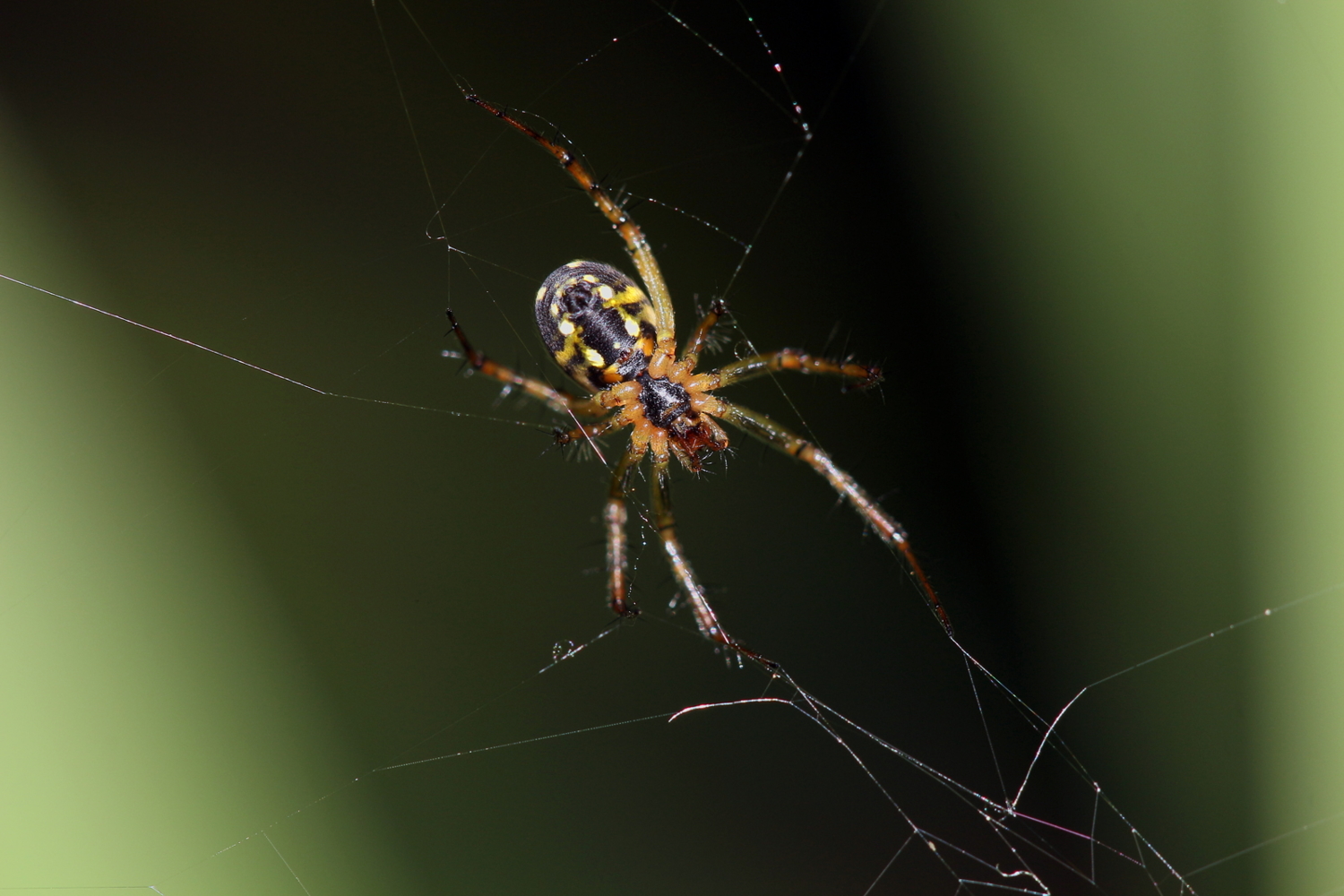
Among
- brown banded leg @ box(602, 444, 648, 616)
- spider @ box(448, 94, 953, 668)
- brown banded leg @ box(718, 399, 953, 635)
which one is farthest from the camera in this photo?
brown banded leg @ box(602, 444, 648, 616)

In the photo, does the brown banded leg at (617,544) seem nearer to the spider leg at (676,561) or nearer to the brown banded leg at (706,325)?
the spider leg at (676,561)

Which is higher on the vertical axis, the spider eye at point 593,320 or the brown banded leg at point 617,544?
the spider eye at point 593,320

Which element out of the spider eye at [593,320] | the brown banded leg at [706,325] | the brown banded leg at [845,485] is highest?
the spider eye at [593,320]

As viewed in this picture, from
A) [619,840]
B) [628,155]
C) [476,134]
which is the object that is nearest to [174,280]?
[476,134]

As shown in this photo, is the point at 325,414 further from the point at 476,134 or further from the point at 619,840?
the point at 619,840

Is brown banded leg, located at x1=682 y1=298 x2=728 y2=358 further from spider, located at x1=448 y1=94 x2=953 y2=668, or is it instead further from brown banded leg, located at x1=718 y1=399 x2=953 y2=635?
brown banded leg, located at x1=718 y1=399 x2=953 y2=635

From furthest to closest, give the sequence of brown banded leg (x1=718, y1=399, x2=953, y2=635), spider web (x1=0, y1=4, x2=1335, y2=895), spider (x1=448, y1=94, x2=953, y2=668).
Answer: spider (x1=448, y1=94, x2=953, y2=668) < brown banded leg (x1=718, y1=399, x2=953, y2=635) < spider web (x1=0, y1=4, x2=1335, y2=895)

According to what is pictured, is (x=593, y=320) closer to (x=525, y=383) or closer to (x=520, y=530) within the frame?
(x=525, y=383)

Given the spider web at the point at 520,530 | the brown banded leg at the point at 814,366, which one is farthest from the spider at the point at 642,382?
the spider web at the point at 520,530

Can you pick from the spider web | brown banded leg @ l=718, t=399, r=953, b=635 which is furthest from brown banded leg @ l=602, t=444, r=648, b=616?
brown banded leg @ l=718, t=399, r=953, b=635
